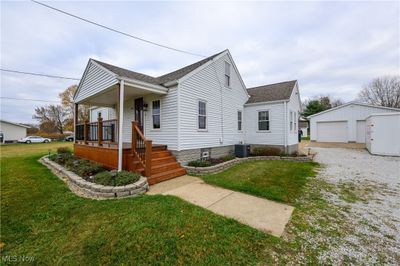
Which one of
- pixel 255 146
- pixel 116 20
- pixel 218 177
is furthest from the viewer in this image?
pixel 255 146

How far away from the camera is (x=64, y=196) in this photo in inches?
170

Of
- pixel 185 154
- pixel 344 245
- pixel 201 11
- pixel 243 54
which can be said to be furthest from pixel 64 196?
pixel 243 54

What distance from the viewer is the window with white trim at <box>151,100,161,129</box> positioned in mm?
7871

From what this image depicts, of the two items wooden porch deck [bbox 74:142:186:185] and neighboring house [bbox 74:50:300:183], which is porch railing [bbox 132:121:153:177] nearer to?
neighboring house [bbox 74:50:300:183]

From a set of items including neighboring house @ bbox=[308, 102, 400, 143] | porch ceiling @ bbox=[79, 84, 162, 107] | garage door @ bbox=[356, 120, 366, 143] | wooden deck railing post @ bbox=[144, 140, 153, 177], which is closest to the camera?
wooden deck railing post @ bbox=[144, 140, 153, 177]

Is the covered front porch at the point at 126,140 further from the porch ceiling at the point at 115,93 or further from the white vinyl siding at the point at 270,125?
the white vinyl siding at the point at 270,125

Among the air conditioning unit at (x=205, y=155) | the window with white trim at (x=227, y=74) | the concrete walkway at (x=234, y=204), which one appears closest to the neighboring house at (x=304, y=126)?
the window with white trim at (x=227, y=74)

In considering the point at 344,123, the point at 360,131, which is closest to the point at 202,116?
the point at 344,123

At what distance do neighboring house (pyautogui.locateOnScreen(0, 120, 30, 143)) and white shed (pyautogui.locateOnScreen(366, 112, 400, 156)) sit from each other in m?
54.7

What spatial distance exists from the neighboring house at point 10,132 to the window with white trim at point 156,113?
43.2 meters

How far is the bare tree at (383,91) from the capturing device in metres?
26.8

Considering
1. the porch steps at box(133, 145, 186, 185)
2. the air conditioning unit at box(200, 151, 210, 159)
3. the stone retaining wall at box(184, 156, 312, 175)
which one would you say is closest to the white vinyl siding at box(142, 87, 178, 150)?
the porch steps at box(133, 145, 186, 185)

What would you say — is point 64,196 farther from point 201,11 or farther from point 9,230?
point 201,11

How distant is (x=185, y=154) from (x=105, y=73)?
491 cm
